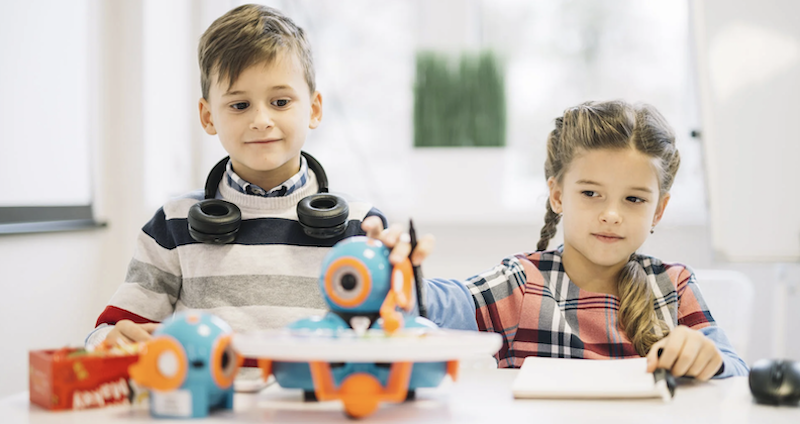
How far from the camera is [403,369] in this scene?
609mm

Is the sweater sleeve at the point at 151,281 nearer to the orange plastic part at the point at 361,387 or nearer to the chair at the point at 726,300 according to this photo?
the orange plastic part at the point at 361,387

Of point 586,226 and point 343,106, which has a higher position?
point 343,106

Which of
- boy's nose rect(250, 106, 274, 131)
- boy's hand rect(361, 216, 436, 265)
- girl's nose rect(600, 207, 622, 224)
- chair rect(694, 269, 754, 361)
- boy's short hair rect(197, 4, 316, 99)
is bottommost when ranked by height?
chair rect(694, 269, 754, 361)

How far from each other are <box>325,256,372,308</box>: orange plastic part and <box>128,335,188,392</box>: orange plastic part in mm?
150

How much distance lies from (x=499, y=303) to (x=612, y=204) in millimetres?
247

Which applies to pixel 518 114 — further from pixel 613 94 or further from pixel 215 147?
pixel 215 147

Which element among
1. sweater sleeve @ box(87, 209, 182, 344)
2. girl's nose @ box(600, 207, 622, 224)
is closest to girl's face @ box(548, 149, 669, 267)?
girl's nose @ box(600, 207, 622, 224)

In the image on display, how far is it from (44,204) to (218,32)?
1103 mm

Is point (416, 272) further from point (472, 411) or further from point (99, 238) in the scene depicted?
point (99, 238)

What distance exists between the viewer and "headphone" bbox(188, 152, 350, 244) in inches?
40.4

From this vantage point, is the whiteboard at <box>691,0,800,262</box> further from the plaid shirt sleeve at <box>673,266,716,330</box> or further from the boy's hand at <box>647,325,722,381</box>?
the boy's hand at <box>647,325,722,381</box>

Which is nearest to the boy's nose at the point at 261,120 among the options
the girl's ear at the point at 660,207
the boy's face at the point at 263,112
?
the boy's face at the point at 263,112

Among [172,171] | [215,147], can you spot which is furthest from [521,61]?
[172,171]

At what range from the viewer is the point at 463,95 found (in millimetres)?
2201
